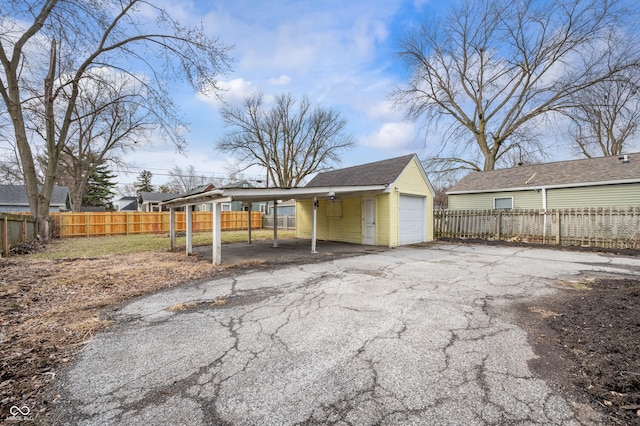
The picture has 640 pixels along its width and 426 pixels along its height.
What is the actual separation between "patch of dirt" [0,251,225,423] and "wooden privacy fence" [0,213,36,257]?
182 centimetres

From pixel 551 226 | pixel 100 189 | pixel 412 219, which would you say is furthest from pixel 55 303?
pixel 100 189

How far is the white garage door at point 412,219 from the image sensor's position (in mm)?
11961

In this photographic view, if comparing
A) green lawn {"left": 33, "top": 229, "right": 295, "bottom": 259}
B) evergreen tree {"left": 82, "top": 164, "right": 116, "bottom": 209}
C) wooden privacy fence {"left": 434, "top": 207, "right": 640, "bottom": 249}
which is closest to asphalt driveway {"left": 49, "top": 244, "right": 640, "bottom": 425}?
green lawn {"left": 33, "top": 229, "right": 295, "bottom": 259}

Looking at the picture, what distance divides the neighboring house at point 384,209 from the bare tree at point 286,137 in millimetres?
16542

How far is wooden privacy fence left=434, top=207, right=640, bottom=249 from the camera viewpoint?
9.95 m

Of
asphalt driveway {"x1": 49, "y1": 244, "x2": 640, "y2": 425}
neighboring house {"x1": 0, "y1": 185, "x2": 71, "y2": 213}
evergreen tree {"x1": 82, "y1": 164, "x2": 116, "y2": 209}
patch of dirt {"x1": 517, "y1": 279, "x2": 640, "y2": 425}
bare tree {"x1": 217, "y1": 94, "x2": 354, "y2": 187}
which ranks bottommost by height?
asphalt driveway {"x1": 49, "y1": 244, "x2": 640, "y2": 425}

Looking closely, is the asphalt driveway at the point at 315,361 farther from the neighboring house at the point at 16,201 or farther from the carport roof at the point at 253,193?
the neighboring house at the point at 16,201

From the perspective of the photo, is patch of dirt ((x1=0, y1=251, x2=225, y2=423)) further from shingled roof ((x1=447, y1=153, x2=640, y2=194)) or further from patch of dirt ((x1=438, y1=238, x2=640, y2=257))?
shingled roof ((x1=447, y1=153, x2=640, y2=194))

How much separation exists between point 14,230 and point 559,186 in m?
22.6

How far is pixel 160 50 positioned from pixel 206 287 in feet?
32.4

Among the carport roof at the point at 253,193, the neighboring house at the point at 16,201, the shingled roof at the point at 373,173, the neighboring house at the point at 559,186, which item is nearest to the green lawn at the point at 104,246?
the carport roof at the point at 253,193

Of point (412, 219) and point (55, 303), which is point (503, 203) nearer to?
point (412, 219)

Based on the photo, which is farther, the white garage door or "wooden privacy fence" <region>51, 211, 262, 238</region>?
"wooden privacy fence" <region>51, 211, 262, 238</region>

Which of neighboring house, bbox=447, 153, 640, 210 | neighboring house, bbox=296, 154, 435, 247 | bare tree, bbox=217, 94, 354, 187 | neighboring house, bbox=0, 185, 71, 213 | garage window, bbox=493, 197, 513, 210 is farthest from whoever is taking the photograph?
bare tree, bbox=217, 94, 354, 187
